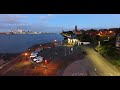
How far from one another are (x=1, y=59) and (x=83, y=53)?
180cm

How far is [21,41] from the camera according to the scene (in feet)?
21.7

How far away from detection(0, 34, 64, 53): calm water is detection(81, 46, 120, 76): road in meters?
0.71

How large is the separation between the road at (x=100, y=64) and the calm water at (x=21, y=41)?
715 millimetres

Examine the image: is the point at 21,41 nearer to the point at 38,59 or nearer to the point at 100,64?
the point at 38,59

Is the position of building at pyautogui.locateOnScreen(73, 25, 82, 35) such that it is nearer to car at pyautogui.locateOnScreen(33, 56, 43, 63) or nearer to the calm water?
the calm water

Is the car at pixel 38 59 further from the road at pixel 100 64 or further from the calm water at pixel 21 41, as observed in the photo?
the road at pixel 100 64

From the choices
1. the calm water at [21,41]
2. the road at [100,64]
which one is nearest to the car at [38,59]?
the calm water at [21,41]

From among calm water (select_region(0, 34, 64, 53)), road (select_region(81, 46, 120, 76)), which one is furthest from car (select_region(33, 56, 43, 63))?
road (select_region(81, 46, 120, 76))

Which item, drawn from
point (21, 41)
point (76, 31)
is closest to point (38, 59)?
point (21, 41)

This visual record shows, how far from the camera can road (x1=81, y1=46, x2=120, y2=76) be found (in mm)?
6379

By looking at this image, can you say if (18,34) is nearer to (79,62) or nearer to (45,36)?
(45,36)

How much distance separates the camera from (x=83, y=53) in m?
6.77

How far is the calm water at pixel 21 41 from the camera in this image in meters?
6.40
